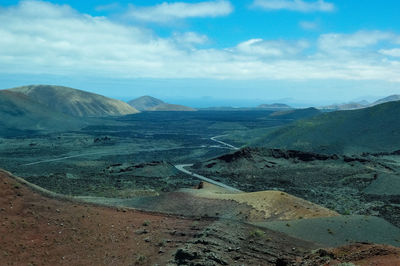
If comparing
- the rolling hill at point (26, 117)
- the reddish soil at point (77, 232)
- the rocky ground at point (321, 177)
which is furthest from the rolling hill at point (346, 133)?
the rolling hill at point (26, 117)

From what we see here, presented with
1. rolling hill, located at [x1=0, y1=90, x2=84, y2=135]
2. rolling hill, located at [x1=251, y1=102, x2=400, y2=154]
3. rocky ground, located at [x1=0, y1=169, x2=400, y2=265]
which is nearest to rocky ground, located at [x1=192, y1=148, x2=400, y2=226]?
rolling hill, located at [x1=251, y1=102, x2=400, y2=154]

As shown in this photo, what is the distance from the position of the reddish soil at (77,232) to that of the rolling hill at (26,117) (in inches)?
4243

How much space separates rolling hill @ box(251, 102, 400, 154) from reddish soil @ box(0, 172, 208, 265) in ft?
206

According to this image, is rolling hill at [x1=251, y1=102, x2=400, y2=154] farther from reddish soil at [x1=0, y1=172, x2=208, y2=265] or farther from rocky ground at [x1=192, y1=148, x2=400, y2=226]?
reddish soil at [x1=0, y1=172, x2=208, y2=265]

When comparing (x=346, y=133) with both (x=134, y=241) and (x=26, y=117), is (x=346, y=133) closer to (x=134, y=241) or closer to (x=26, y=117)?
(x=134, y=241)

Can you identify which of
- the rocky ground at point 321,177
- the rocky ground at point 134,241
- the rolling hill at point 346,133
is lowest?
the rocky ground at point 321,177

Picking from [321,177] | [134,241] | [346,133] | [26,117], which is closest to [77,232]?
[134,241]

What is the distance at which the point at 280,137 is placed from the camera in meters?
93.8

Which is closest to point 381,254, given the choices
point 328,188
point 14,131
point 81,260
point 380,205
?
point 81,260

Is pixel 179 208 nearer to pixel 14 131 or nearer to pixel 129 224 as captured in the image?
pixel 129 224

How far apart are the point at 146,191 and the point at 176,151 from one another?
160 ft

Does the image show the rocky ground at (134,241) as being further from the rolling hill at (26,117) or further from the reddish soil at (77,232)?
the rolling hill at (26,117)

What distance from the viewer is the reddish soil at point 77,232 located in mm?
18812

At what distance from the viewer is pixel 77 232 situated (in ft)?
70.2
